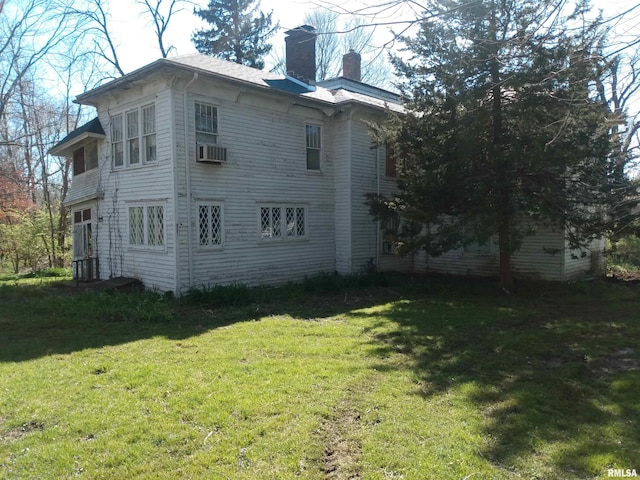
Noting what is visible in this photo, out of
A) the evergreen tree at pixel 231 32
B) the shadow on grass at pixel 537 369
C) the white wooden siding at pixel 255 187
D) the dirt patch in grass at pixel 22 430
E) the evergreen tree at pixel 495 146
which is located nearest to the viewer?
the shadow on grass at pixel 537 369

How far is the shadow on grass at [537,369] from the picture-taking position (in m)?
3.65

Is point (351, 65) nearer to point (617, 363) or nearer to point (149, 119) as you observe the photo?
A: point (149, 119)

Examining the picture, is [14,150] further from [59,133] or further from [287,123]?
[287,123]

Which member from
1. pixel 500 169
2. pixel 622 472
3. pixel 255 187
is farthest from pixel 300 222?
pixel 622 472

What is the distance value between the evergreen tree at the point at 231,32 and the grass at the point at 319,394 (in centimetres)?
2449

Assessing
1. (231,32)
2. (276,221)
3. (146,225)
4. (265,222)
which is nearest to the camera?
(146,225)

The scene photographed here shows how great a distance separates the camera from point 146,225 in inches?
462

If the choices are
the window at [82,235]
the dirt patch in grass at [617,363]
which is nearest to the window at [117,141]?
the window at [82,235]

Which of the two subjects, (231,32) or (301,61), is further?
(231,32)

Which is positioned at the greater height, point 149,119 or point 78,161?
point 149,119

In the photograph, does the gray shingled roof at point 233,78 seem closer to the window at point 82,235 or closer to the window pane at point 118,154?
the window pane at point 118,154

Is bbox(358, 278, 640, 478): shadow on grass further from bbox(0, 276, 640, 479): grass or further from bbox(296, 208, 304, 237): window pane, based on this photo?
bbox(296, 208, 304, 237): window pane

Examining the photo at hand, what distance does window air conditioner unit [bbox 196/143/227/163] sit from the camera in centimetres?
1089

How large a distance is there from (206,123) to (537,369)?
30.5ft
